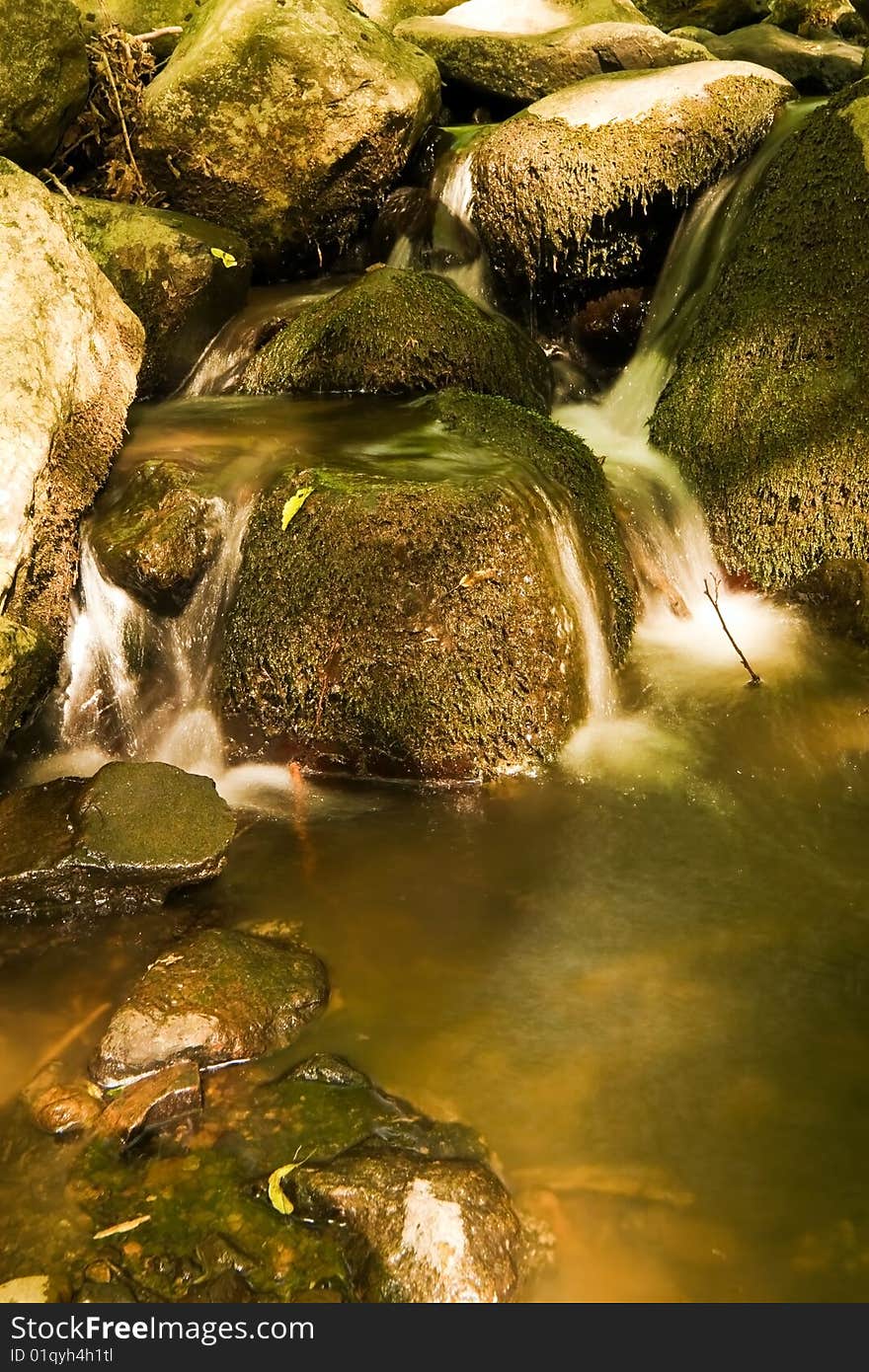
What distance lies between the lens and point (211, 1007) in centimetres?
340

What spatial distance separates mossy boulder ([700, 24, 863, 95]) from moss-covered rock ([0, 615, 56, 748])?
35.1 ft

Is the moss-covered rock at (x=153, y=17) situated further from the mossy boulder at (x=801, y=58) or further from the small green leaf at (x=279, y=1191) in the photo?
the small green leaf at (x=279, y=1191)

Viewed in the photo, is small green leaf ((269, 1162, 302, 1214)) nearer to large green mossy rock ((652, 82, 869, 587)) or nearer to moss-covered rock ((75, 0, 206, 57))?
large green mossy rock ((652, 82, 869, 587))

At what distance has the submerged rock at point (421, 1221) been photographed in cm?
262

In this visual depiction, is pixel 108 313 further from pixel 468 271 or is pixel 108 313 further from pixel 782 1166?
pixel 782 1166

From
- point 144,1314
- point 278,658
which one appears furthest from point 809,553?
point 144,1314

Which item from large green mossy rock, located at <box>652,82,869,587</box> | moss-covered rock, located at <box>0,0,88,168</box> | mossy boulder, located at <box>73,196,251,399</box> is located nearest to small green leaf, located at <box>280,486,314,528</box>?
large green mossy rock, located at <box>652,82,869,587</box>

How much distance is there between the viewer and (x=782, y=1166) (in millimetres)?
2951

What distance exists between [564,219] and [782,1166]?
267 inches

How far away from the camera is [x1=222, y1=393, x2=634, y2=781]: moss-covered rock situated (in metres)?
4.92

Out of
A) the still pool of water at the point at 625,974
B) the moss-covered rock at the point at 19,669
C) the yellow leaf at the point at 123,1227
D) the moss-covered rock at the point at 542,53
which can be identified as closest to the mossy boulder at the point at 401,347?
the still pool of water at the point at 625,974

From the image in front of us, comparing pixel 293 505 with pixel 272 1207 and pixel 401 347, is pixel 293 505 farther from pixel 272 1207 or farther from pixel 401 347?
pixel 272 1207

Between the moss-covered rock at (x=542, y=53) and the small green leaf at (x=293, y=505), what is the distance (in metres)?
6.80

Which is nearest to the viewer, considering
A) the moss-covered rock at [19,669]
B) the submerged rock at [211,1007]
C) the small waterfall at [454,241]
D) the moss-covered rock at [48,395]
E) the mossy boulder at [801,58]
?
the submerged rock at [211,1007]
